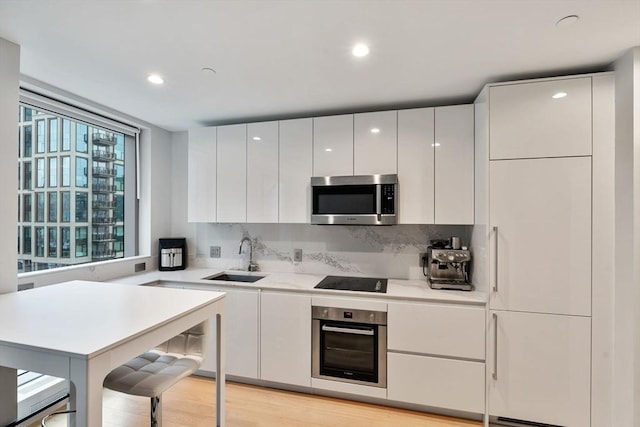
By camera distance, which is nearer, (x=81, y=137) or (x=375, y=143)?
(x=375, y=143)

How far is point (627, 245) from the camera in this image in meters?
1.83

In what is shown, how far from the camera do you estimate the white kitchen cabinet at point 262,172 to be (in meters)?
2.90

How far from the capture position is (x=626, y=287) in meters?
1.83

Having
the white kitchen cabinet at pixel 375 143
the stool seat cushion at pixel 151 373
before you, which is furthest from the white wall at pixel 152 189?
the white kitchen cabinet at pixel 375 143

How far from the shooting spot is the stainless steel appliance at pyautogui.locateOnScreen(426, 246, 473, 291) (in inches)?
94.3

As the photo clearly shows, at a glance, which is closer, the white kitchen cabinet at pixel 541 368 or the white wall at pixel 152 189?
the white kitchen cabinet at pixel 541 368

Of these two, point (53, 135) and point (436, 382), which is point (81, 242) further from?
point (436, 382)

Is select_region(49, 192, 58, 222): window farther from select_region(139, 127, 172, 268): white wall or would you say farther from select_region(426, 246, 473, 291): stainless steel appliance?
select_region(426, 246, 473, 291): stainless steel appliance

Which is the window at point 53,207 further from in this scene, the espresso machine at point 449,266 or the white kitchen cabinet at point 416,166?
the espresso machine at point 449,266

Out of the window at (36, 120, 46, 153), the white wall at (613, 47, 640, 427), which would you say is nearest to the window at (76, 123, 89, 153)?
the window at (36, 120, 46, 153)

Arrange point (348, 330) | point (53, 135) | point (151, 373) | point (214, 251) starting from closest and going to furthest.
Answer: point (151, 373)
point (348, 330)
point (53, 135)
point (214, 251)

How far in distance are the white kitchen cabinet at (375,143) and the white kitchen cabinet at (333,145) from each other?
5 centimetres

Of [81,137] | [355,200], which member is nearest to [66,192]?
[81,137]

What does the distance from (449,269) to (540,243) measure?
0.68 m
